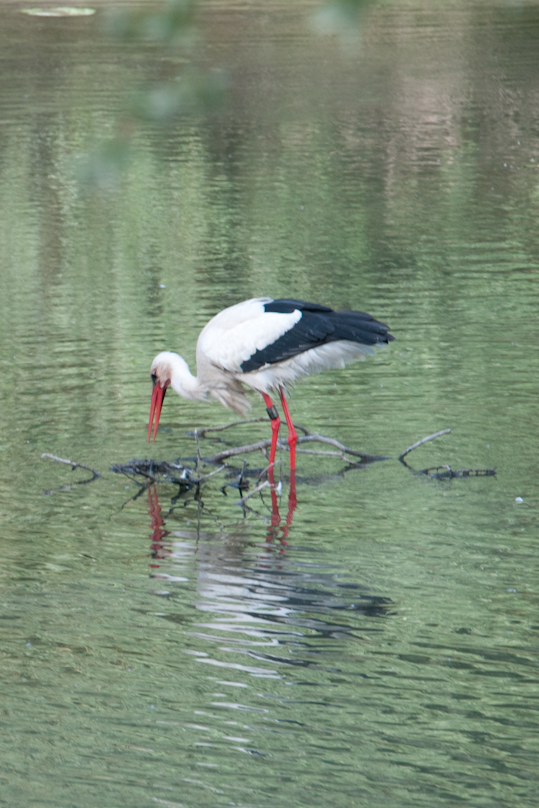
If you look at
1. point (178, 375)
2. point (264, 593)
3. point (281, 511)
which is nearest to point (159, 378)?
point (178, 375)

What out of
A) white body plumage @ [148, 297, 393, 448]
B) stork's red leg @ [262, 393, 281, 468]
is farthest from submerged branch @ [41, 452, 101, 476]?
stork's red leg @ [262, 393, 281, 468]

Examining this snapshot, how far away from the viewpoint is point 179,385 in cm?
878

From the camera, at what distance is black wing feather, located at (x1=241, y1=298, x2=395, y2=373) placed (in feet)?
26.4

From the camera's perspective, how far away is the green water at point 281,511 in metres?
4.85

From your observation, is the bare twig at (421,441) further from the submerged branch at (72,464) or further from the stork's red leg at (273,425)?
the submerged branch at (72,464)

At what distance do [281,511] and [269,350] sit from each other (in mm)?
1167

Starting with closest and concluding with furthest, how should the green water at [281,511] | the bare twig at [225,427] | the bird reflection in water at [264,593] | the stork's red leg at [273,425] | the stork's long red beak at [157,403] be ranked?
1. the green water at [281,511]
2. the bird reflection in water at [264,593]
3. the stork's red leg at [273,425]
4. the bare twig at [225,427]
5. the stork's long red beak at [157,403]

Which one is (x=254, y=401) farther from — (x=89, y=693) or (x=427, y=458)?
(x=89, y=693)

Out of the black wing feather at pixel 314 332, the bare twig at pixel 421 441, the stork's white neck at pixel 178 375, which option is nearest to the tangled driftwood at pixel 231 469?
the bare twig at pixel 421 441

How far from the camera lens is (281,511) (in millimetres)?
7723

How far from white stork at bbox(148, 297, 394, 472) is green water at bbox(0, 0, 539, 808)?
17.4 inches

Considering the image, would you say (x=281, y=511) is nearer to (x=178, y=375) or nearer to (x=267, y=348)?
(x=267, y=348)

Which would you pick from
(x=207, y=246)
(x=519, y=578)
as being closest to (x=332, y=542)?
(x=519, y=578)

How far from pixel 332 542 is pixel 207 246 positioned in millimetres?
8844
